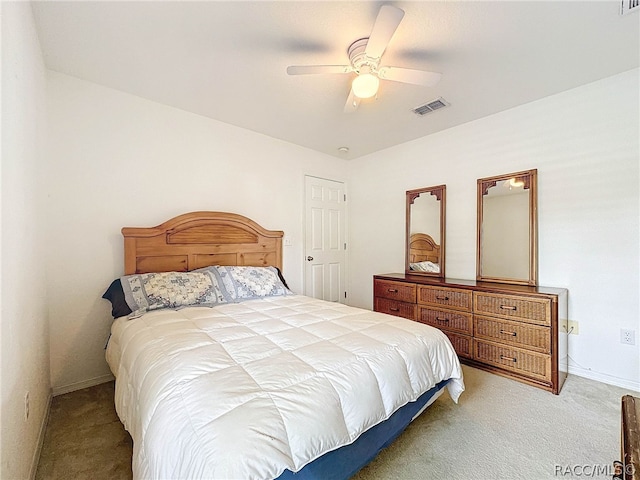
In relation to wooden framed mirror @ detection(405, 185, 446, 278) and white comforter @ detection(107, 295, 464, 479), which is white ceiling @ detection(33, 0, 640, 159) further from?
white comforter @ detection(107, 295, 464, 479)

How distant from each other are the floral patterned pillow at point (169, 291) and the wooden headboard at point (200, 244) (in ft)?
0.80

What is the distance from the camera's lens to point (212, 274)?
2.62 metres

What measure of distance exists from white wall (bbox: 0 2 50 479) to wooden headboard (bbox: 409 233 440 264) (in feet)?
11.5

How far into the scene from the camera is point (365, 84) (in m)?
1.84

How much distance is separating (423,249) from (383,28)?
259cm

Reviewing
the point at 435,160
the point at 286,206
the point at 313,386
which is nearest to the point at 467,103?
the point at 435,160

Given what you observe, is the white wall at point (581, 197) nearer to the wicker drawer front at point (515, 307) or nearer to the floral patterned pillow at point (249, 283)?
the wicker drawer front at point (515, 307)

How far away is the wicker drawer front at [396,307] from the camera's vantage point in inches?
122

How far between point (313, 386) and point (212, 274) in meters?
1.82

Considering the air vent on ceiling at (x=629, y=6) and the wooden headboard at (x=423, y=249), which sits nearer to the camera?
the air vent on ceiling at (x=629, y=6)

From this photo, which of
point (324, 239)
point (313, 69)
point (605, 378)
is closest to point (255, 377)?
point (313, 69)

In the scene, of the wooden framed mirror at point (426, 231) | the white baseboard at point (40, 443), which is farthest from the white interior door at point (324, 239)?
the white baseboard at point (40, 443)

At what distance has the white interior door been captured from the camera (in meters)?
3.97

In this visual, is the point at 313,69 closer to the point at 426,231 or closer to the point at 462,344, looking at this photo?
the point at 426,231
